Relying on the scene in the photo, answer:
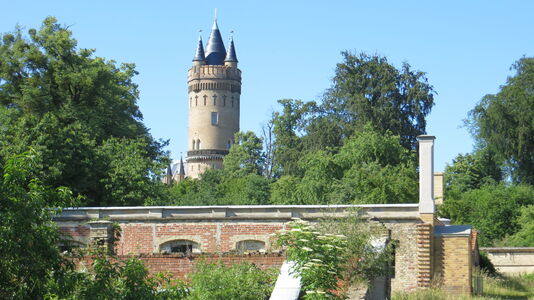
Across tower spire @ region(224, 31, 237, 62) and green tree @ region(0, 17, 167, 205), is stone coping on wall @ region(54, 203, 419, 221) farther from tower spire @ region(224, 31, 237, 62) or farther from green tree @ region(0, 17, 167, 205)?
tower spire @ region(224, 31, 237, 62)

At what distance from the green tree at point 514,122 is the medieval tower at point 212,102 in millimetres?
60980

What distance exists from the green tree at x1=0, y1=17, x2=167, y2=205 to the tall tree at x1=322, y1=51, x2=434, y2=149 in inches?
649

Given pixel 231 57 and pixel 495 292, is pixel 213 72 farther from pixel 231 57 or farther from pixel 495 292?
pixel 495 292

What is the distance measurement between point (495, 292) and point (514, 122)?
4155 cm

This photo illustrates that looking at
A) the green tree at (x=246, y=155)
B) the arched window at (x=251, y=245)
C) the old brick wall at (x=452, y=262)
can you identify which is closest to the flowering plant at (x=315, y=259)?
the old brick wall at (x=452, y=262)

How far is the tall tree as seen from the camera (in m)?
62.8

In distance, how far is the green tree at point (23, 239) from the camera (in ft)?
38.4

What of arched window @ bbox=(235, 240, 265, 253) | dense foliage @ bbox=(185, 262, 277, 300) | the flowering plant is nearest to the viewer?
the flowering plant

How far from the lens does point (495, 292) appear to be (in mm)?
27000

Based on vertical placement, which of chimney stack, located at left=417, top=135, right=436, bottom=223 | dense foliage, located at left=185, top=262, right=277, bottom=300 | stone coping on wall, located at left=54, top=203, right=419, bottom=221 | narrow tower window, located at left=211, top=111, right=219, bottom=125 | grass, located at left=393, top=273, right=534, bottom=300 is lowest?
grass, located at left=393, top=273, right=534, bottom=300

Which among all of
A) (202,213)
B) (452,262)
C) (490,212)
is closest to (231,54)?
(490,212)

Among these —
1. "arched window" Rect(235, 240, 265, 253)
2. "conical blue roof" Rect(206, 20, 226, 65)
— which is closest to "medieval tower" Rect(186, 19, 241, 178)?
"conical blue roof" Rect(206, 20, 226, 65)

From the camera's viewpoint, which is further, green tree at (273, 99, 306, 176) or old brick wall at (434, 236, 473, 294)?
green tree at (273, 99, 306, 176)

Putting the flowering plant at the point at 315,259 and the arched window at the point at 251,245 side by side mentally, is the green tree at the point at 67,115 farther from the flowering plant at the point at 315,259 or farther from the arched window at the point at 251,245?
the flowering plant at the point at 315,259
